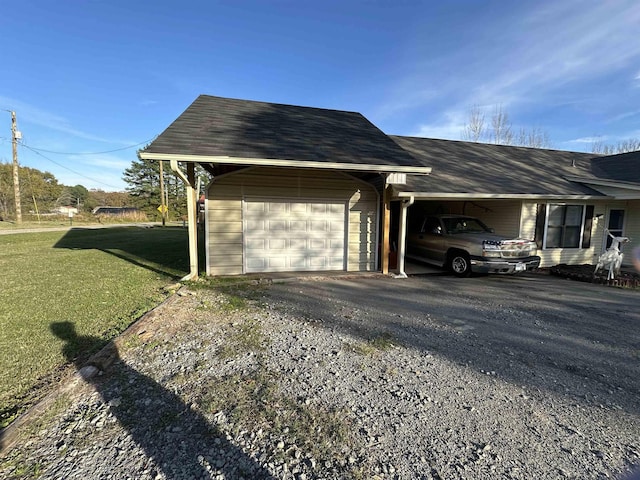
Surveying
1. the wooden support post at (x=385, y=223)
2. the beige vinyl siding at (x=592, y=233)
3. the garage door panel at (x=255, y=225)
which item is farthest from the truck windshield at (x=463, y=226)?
the garage door panel at (x=255, y=225)

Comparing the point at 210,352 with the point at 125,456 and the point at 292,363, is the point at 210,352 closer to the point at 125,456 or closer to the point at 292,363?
the point at 292,363

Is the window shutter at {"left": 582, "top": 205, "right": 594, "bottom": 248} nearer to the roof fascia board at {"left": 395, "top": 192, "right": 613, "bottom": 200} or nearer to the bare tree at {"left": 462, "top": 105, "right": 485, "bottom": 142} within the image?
the roof fascia board at {"left": 395, "top": 192, "right": 613, "bottom": 200}

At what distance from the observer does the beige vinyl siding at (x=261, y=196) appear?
7645 mm

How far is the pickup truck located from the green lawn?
6.99 metres

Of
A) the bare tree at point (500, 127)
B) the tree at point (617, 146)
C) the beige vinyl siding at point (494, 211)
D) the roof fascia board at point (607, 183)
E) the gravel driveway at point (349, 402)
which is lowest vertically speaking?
the gravel driveway at point (349, 402)

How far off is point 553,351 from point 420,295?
2.71 m

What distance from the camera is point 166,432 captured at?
2.26 m

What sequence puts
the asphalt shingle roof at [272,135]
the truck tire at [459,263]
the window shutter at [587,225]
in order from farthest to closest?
the window shutter at [587,225] → the truck tire at [459,263] → the asphalt shingle roof at [272,135]

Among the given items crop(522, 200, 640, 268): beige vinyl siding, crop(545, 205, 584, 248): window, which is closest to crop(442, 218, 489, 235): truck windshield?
crop(522, 200, 640, 268): beige vinyl siding

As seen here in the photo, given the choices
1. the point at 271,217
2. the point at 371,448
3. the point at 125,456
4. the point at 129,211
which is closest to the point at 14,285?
the point at 271,217

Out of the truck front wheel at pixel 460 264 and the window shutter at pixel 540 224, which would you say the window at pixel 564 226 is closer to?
the window shutter at pixel 540 224

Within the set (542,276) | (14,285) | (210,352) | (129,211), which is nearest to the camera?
(210,352)

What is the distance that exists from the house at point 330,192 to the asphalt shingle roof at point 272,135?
0.03 meters

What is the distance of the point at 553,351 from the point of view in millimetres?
3752
